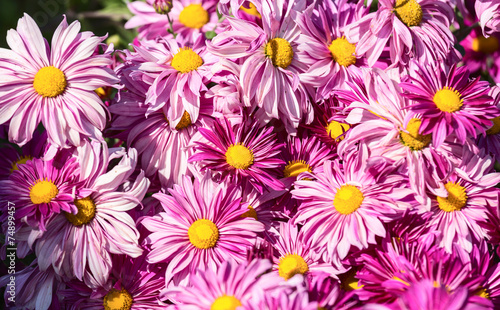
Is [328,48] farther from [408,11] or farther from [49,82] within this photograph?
[49,82]

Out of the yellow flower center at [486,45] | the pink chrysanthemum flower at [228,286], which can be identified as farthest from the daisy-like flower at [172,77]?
the yellow flower center at [486,45]

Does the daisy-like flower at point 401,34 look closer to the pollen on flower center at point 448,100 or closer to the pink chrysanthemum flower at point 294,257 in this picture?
the pollen on flower center at point 448,100

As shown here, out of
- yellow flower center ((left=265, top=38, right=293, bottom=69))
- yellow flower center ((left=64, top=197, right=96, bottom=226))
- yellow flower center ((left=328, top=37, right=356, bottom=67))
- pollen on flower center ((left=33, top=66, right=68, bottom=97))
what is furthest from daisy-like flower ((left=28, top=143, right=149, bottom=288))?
yellow flower center ((left=328, top=37, right=356, bottom=67))

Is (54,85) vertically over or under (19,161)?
over

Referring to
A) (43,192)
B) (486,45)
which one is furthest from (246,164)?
(486,45)

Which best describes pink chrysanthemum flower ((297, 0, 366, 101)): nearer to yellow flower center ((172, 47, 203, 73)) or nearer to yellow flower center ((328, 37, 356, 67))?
yellow flower center ((328, 37, 356, 67))

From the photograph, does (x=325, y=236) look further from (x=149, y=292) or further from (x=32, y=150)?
(x=32, y=150)
